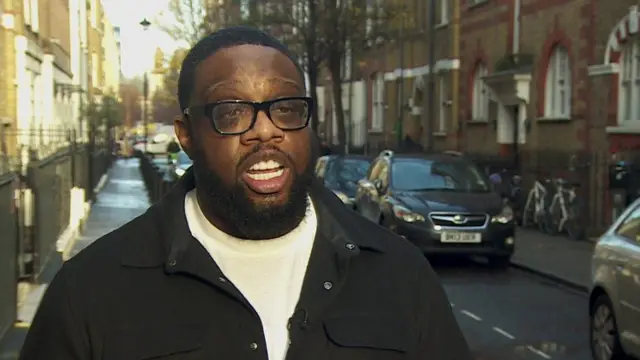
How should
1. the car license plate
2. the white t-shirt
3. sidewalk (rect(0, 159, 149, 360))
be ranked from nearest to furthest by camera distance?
the white t-shirt < sidewalk (rect(0, 159, 149, 360)) < the car license plate

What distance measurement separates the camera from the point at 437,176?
14711 mm

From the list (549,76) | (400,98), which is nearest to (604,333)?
(549,76)

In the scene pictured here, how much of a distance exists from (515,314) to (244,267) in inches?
333

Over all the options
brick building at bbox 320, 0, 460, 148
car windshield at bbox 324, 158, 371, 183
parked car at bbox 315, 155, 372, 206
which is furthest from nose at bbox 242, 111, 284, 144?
brick building at bbox 320, 0, 460, 148

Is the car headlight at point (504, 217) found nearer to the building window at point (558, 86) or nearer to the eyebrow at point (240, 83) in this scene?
the building window at point (558, 86)

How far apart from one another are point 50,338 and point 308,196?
694mm

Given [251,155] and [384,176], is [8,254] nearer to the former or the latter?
[251,155]

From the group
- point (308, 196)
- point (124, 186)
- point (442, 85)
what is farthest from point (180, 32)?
point (308, 196)

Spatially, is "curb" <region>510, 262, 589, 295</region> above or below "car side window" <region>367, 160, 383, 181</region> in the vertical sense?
below

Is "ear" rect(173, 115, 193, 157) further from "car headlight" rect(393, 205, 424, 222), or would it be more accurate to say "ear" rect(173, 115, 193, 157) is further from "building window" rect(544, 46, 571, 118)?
"building window" rect(544, 46, 571, 118)

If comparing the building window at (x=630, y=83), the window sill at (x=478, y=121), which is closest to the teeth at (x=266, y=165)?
the building window at (x=630, y=83)

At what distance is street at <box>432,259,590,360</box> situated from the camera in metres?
8.40

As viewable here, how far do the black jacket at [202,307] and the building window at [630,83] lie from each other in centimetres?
1595

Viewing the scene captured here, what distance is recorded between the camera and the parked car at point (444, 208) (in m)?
13.4
